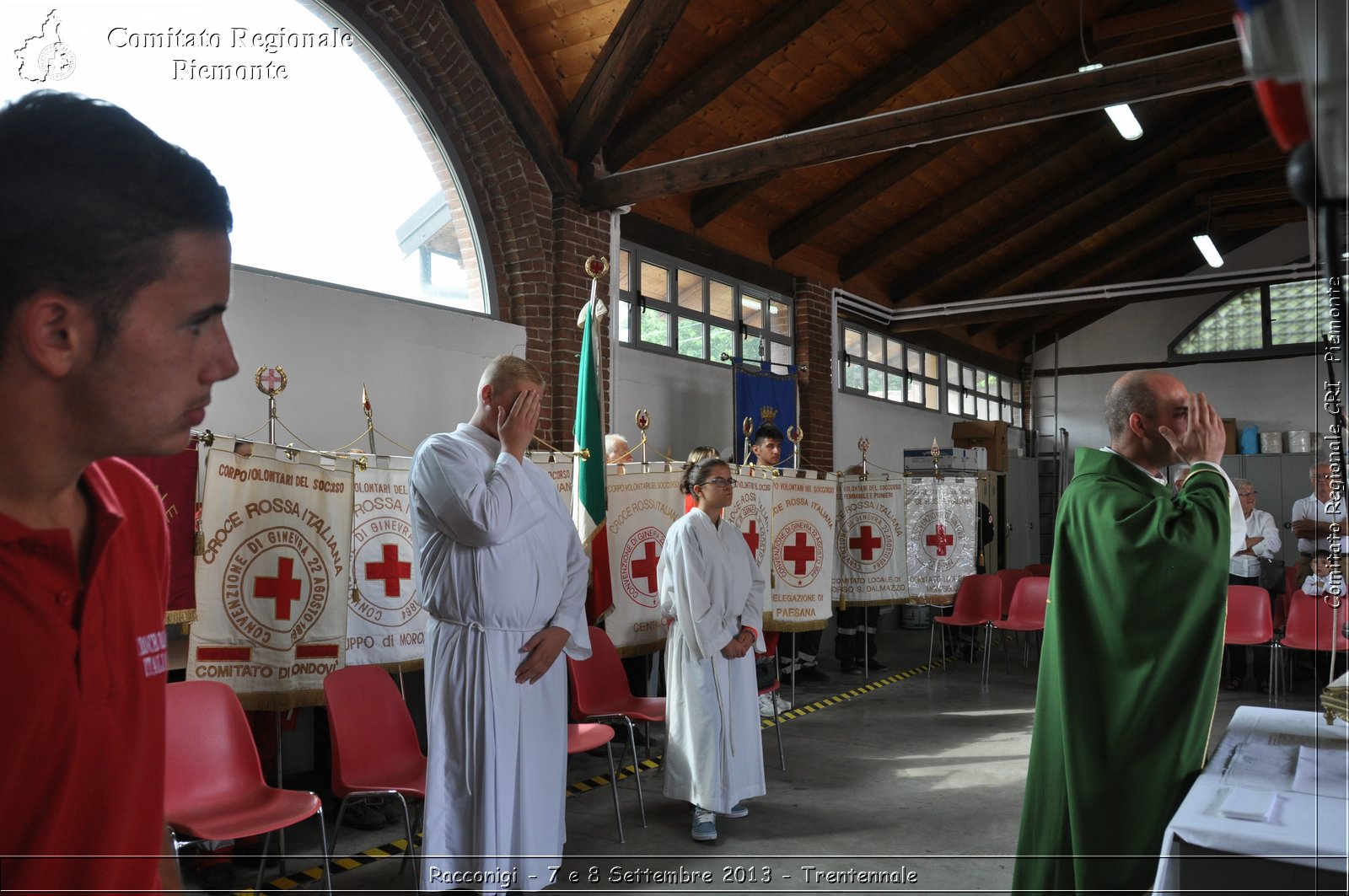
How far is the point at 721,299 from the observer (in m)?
9.99

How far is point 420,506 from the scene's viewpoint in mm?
3195

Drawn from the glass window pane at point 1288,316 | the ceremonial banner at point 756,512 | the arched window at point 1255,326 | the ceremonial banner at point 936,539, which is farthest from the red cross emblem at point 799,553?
the glass window pane at point 1288,316

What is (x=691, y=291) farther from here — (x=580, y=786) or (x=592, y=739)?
(x=592, y=739)

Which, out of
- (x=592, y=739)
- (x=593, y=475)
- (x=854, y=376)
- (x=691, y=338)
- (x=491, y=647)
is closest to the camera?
(x=491, y=647)

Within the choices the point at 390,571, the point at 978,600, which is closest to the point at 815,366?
the point at 978,600

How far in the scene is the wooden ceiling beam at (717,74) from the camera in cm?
759

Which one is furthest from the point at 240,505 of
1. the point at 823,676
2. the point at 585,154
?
the point at 823,676

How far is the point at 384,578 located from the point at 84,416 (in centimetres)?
409

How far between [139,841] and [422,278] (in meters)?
6.33

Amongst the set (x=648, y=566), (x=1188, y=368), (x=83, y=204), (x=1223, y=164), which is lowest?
(x=648, y=566)

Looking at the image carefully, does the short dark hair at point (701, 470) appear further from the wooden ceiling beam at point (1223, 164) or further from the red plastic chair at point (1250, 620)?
the wooden ceiling beam at point (1223, 164)

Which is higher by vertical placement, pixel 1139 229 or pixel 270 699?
pixel 1139 229

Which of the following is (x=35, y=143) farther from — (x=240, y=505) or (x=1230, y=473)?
(x=1230, y=473)

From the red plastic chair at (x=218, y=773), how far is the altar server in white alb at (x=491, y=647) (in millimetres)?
431
